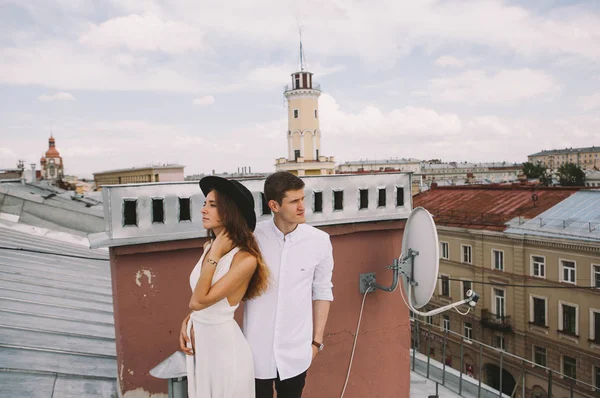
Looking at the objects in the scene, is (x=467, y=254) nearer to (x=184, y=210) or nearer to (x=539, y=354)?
(x=539, y=354)

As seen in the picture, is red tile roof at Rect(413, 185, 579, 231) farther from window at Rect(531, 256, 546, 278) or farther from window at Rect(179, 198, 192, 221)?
window at Rect(179, 198, 192, 221)

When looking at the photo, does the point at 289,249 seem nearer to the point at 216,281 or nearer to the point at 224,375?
the point at 216,281

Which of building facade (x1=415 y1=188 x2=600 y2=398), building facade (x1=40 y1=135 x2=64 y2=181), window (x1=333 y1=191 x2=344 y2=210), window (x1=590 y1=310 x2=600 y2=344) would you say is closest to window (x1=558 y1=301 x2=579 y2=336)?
building facade (x1=415 y1=188 x2=600 y2=398)

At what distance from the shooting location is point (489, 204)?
76.8 feet

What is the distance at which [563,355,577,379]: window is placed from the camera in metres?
17.9

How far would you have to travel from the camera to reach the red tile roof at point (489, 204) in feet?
70.1

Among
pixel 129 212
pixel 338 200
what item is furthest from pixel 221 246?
pixel 338 200

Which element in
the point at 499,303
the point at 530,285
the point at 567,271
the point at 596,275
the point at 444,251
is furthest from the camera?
the point at 444,251

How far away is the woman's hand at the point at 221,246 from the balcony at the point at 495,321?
1988cm

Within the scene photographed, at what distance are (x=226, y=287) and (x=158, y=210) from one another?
1794mm

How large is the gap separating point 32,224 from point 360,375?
9.29 metres

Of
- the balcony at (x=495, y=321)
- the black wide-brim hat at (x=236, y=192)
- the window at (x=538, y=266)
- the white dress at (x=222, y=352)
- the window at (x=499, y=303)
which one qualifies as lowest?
the balcony at (x=495, y=321)

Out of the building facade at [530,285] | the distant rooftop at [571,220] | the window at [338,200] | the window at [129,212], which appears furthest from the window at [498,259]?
the window at [129,212]

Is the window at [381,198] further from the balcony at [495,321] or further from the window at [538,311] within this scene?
the balcony at [495,321]
